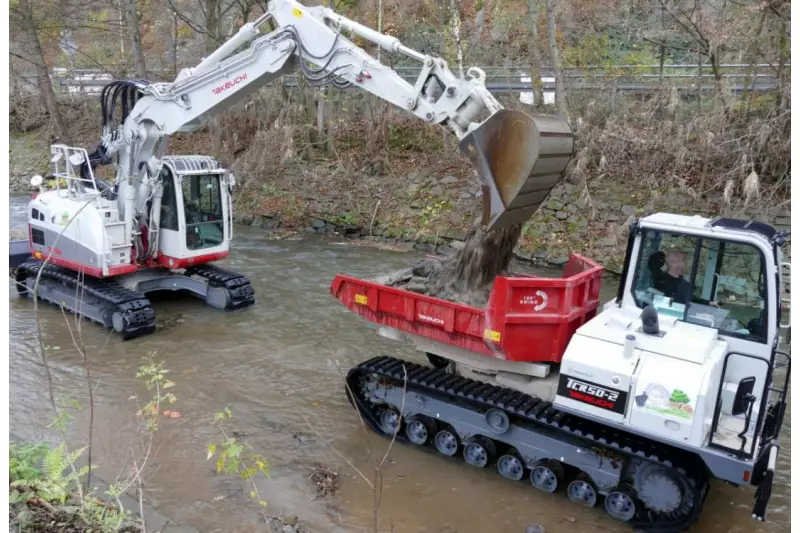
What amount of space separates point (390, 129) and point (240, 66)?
31.8ft

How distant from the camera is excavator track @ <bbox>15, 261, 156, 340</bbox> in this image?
8539 millimetres

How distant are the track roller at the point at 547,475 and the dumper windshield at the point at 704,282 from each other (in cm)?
149

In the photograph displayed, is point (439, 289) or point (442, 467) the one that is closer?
point (442, 467)

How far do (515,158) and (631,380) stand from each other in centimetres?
199

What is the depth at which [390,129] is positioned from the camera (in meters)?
17.8

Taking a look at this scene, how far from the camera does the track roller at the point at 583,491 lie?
520 cm

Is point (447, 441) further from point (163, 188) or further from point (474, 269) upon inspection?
point (163, 188)

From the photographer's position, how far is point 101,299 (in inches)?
355

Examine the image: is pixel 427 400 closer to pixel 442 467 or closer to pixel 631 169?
pixel 442 467

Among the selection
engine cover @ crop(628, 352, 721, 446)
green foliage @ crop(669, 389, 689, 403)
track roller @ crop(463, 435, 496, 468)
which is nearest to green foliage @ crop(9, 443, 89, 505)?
track roller @ crop(463, 435, 496, 468)

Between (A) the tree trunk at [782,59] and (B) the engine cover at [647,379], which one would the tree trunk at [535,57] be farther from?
(B) the engine cover at [647,379]

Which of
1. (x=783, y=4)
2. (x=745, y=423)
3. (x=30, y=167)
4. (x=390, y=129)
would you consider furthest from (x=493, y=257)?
(x=30, y=167)

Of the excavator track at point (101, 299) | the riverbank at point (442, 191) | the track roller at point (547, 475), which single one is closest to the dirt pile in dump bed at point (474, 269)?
the track roller at point (547, 475)

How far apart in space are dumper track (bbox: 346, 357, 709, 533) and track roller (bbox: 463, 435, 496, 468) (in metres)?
0.04
